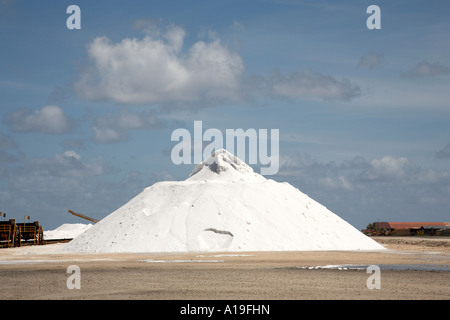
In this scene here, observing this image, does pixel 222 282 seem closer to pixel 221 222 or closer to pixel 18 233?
pixel 221 222

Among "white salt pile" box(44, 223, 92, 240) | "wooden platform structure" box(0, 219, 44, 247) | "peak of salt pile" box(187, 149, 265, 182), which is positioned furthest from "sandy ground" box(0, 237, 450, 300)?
"white salt pile" box(44, 223, 92, 240)

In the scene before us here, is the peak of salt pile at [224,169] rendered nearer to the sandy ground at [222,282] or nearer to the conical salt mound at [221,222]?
the conical salt mound at [221,222]

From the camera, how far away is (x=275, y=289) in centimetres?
1981

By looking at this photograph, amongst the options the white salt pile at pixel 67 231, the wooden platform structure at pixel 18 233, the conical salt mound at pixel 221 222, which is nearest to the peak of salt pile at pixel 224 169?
the conical salt mound at pixel 221 222

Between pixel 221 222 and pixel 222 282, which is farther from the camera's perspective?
pixel 221 222

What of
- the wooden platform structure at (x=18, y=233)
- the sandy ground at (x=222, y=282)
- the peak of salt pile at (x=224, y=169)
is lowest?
the sandy ground at (x=222, y=282)

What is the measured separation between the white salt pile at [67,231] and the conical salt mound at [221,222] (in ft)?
159

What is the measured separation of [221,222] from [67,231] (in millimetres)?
67289

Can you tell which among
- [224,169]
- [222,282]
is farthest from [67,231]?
[222,282]

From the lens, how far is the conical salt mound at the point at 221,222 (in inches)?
1774

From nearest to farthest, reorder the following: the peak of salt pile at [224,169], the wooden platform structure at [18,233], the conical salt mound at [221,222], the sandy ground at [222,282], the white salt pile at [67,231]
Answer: the sandy ground at [222,282] < the conical salt mound at [221,222] < the peak of salt pile at [224,169] < the wooden platform structure at [18,233] < the white salt pile at [67,231]

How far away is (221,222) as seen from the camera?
46469mm
